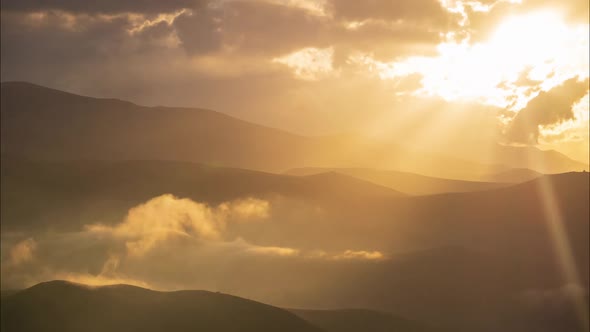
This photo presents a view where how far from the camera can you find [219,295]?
142m

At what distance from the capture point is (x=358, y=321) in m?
166

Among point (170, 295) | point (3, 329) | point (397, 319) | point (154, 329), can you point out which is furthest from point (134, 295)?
point (397, 319)

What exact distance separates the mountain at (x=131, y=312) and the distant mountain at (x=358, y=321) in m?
24.2

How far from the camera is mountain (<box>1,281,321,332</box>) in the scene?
128250mm

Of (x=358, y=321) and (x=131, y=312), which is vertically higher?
(x=131, y=312)

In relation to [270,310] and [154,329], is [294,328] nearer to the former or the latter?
[270,310]

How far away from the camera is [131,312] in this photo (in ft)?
431

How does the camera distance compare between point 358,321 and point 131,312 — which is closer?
point 131,312

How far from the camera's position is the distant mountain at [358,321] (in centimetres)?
16050

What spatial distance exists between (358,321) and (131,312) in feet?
204

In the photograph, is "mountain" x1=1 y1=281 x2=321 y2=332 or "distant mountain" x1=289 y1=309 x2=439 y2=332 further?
"distant mountain" x1=289 y1=309 x2=439 y2=332

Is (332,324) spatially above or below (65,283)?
below

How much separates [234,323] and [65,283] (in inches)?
1611

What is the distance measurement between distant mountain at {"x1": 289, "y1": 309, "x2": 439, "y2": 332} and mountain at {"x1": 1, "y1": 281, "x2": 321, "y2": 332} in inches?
952
